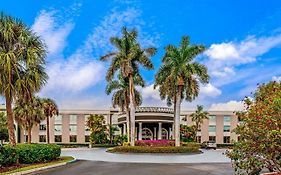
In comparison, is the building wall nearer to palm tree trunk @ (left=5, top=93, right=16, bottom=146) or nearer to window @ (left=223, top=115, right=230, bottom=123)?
window @ (left=223, top=115, right=230, bottom=123)

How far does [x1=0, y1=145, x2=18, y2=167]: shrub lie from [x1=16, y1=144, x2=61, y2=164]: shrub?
1183 mm

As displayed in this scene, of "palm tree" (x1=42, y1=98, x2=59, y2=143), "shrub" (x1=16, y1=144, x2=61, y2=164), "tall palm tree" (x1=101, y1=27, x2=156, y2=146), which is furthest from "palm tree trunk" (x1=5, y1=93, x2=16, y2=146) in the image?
"palm tree" (x1=42, y1=98, x2=59, y2=143)

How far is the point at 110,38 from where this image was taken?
40.9 metres

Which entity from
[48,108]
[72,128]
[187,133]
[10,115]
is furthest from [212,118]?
[10,115]

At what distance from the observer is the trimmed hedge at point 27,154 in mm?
19188

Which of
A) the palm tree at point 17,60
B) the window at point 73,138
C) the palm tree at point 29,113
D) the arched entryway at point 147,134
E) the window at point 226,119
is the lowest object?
the window at point 73,138

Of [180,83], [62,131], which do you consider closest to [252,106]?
[180,83]

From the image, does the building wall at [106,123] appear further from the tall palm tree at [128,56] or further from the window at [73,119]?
the tall palm tree at [128,56]

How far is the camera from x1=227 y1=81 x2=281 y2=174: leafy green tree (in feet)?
37.2

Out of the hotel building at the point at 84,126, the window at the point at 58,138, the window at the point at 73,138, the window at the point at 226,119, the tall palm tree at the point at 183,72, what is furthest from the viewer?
the window at the point at 226,119

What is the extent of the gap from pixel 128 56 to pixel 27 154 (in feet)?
64.6

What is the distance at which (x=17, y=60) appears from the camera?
2192 centimetres

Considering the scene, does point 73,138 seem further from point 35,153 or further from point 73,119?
point 35,153

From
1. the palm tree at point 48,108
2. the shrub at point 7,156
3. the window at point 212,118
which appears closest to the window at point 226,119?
the window at point 212,118
